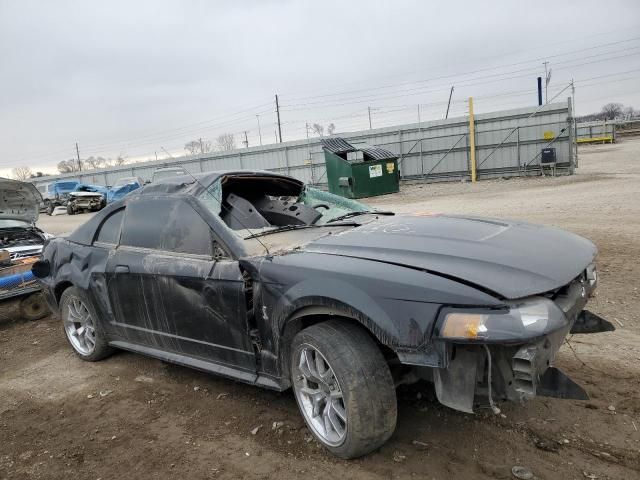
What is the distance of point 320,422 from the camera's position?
114 inches

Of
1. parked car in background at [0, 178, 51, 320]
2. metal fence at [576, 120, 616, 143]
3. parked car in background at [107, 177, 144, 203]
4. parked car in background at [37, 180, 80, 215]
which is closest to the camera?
parked car in background at [0, 178, 51, 320]

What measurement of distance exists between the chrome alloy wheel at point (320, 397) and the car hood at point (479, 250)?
2.09 ft

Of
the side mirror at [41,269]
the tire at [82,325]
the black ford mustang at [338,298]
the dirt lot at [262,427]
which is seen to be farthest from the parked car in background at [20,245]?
the black ford mustang at [338,298]

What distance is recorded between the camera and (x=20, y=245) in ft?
24.3

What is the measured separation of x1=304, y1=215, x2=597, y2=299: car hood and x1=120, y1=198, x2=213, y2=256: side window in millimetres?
874

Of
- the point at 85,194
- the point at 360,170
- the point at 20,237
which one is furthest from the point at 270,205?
the point at 85,194

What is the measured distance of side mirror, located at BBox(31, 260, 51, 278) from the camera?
512 cm

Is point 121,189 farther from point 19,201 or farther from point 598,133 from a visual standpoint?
point 598,133

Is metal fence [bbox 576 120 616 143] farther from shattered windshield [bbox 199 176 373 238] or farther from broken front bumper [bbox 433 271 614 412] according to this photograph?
broken front bumper [bbox 433 271 614 412]

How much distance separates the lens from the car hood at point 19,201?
302 inches

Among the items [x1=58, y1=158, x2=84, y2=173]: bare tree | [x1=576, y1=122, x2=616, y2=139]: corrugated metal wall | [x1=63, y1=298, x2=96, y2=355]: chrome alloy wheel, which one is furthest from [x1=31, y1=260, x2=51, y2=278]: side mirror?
[x1=58, y1=158, x2=84, y2=173]: bare tree

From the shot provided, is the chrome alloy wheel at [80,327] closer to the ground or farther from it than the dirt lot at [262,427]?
farther from it

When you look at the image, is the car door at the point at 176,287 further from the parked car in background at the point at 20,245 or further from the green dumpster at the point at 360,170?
the green dumpster at the point at 360,170

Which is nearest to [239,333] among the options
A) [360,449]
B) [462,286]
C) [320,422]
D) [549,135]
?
[320,422]
